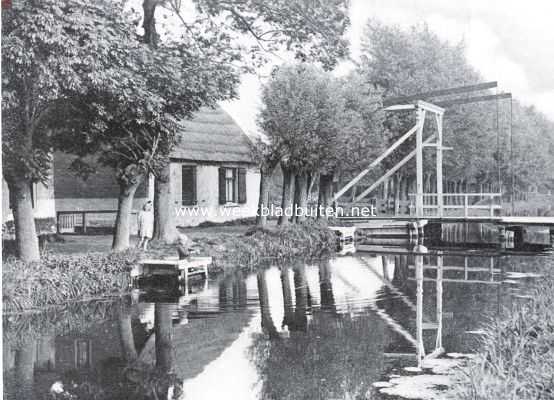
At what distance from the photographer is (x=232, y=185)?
2161 cm

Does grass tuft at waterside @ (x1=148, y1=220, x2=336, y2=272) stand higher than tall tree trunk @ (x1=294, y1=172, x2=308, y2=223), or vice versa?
tall tree trunk @ (x1=294, y1=172, x2=308, y2=223)

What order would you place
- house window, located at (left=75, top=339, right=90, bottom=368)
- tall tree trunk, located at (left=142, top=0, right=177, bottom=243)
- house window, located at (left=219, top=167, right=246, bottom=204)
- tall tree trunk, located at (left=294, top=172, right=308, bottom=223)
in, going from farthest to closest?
house window, located at (left=219, top=167, right=246, bottom=204) < tall tree trunk, located at (left=294, top=172, right=308, bottom=223) < tall tree trunk, located at (left=142, top=0, right=177, bottom=243) < house window, located at (left=75, top=339, right=90, bottom=368)

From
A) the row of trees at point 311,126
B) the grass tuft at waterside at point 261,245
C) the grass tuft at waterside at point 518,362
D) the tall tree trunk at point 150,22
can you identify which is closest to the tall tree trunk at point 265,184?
the row of trees at point 311,126

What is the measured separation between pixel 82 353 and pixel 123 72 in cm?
496

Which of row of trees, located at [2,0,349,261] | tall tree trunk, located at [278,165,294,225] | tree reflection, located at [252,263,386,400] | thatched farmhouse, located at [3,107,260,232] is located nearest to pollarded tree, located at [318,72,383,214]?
tall tree trunk, located at [278,165,294,225]

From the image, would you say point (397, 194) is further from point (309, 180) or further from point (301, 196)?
point (301, 196)

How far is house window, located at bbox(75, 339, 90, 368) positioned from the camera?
21.5ft

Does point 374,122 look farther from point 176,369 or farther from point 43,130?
point 176,369

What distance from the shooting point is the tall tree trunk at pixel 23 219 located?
392 inches

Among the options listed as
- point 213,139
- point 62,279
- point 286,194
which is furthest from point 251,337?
point 213,139

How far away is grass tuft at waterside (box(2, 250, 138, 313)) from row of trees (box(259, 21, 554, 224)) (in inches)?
286

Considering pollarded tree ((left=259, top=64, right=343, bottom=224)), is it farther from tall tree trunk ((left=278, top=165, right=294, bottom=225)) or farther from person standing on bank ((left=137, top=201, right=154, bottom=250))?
person standing on bank ((left=137, top=201, right=154, bottom=250))

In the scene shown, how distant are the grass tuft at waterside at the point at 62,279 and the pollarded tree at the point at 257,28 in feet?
15.2

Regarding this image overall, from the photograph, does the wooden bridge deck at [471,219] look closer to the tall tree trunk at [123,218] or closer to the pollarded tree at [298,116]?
the pollarded tree at [298,116]
